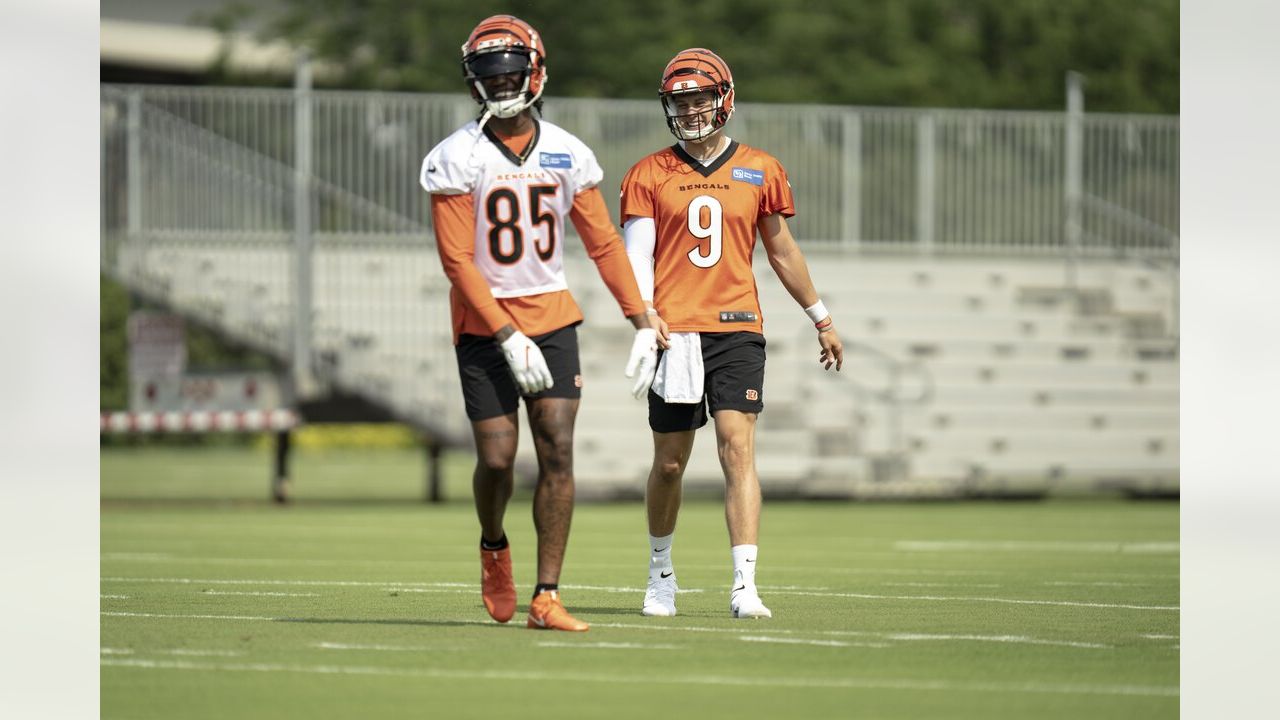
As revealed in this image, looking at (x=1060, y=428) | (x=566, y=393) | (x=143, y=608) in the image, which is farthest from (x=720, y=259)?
(x=1060, y=428)

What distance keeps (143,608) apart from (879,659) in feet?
11.7

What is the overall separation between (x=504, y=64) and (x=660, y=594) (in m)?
2.38

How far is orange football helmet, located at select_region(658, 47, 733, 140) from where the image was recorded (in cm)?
922

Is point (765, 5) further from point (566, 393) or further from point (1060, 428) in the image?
point (566, 393)

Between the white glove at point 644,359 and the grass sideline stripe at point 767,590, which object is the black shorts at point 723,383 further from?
the grass sideline stripe at point 767,590

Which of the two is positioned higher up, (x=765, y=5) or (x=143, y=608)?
(x=765, y=5)

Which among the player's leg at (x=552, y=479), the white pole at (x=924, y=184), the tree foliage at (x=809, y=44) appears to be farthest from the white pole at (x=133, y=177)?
the player's leg at (x=552, y=479)

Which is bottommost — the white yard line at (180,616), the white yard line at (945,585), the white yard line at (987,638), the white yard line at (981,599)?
the white yard line at (945,585)

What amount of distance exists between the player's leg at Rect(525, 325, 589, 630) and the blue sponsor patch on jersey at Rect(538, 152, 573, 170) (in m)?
0.66

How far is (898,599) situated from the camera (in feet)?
33.3

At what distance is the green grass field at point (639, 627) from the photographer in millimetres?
6469

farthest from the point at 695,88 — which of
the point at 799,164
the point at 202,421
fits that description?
the point at 799,164

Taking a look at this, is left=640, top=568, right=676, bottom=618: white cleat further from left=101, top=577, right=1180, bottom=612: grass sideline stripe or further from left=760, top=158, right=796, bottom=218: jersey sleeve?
left=760, top=158, right=796, bottom=218: jersey sleeve
